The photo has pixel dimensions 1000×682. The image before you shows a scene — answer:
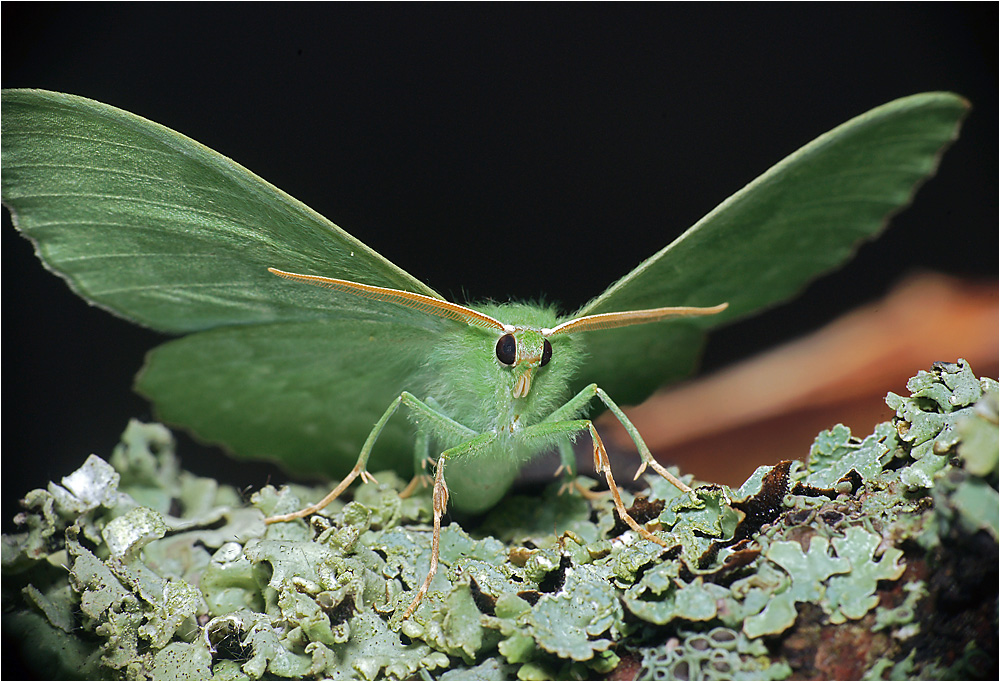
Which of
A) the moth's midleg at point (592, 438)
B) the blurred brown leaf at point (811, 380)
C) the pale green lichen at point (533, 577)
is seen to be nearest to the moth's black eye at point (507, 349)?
the moth's midleg at point (592, 438)

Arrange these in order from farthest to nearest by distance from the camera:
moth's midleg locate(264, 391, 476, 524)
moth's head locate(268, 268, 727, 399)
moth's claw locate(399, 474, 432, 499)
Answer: moth's claw locate(399, 474, 432, 499) < moth's midleg locate(264, 391, 476, 524) < moth's head locate(268, 268, 727, 399)

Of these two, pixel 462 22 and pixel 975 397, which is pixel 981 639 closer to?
pixel 975 397

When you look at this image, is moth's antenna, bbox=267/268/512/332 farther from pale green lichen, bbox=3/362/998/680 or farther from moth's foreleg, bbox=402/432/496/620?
pale green lichen, bbox=3/362/998/680

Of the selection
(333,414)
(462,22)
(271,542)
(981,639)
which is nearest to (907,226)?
(462,22)

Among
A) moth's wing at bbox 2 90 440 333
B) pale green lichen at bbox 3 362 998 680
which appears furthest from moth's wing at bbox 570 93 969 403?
moth's wing at bbox 2 90 440 333

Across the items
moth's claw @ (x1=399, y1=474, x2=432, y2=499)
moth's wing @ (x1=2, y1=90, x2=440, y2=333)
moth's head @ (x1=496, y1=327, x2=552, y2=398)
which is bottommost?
moth's claw @ (x1=399, y1=474, x2=432, y2=499)

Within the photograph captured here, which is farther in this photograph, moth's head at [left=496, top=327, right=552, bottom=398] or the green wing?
moth's head at [left=496, top=327, right=552, bottom=398]

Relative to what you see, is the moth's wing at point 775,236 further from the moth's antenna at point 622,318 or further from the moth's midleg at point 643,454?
the moth's midleg at point 643,454
